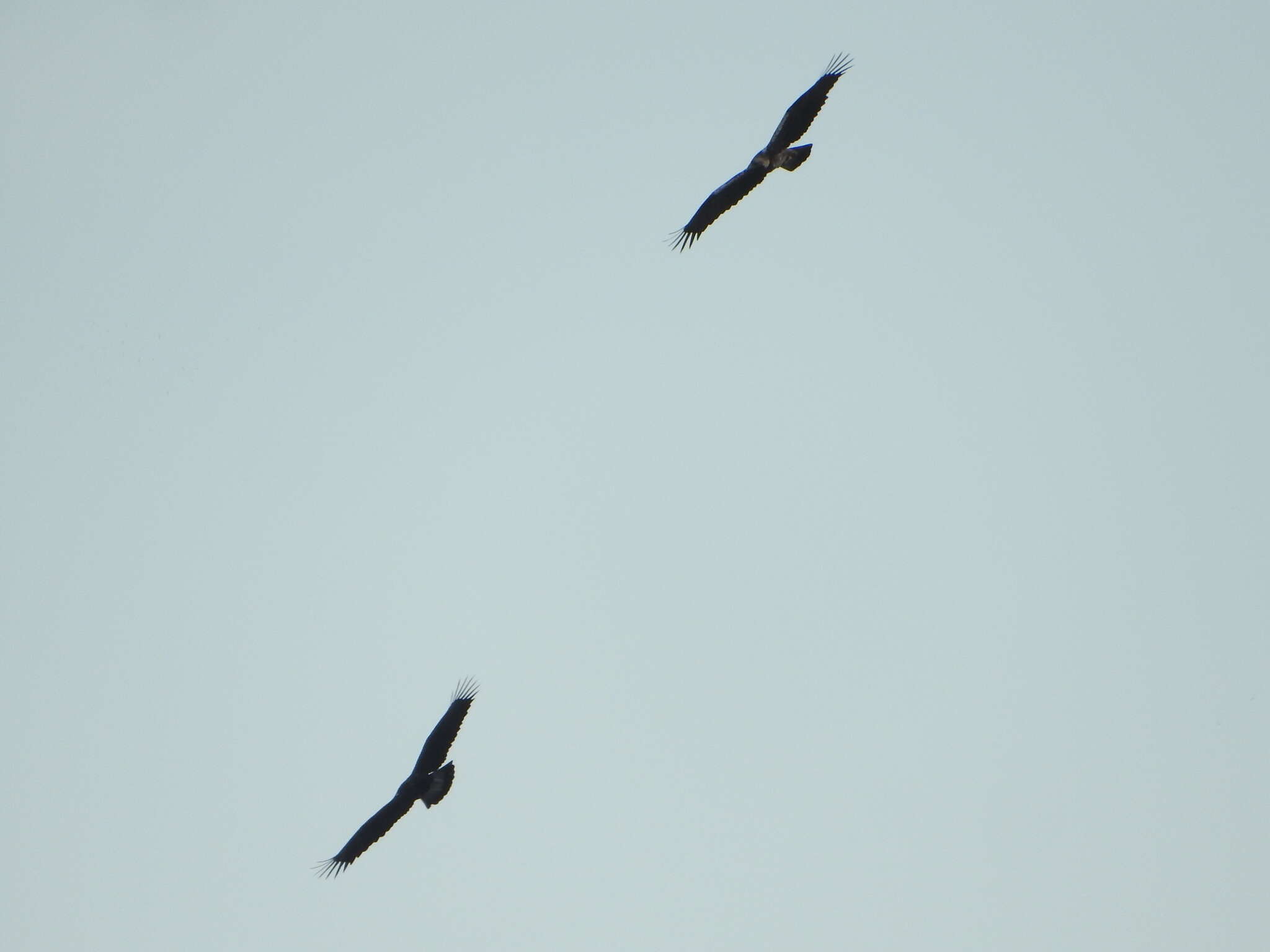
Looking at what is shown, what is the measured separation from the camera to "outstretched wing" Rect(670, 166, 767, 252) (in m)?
21.3

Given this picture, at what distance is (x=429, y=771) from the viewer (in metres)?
19.7

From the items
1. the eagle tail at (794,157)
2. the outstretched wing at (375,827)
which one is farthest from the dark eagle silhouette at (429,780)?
the eagle tail at (794,157)

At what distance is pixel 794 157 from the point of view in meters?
20.9

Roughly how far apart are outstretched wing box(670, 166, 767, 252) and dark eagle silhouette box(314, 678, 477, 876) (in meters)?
6.65

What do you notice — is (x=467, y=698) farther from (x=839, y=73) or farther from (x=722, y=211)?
(x=839, y=73)

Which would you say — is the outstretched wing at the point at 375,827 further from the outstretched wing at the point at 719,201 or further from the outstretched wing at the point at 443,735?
the outstretched wing at the point at 719,201

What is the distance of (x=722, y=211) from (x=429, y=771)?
27.3ft

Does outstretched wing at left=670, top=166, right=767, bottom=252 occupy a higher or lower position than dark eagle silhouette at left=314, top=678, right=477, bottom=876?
higher

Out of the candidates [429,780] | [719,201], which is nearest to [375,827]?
[429,780]

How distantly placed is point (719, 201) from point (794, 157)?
1.25 metres

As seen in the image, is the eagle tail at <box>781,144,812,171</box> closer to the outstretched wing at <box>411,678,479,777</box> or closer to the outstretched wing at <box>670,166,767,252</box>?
the outstretched wing at <box>670,166,767,252</box>

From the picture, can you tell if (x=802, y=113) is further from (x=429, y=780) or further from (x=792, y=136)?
(x=429, y=780)

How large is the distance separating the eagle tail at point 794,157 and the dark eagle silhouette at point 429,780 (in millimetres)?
7760

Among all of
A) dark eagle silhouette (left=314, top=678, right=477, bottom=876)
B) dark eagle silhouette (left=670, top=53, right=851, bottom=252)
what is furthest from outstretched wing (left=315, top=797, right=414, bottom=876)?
dark eagle silhouette (left=670, top=53, right=851, bottom=252)
